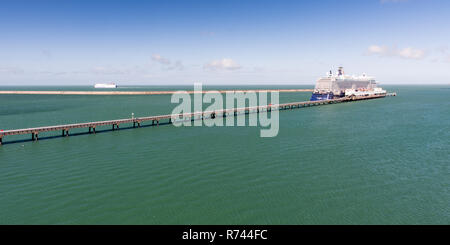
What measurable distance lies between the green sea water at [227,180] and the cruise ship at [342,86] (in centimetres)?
7081

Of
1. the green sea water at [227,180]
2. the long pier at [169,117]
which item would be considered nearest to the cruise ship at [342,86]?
the long pier at [169,117]

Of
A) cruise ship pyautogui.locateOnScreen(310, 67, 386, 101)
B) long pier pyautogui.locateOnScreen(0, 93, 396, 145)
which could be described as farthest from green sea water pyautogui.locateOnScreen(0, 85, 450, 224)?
cruise ship pyautogui.locateOnScreen(310, 67, 386, 101)

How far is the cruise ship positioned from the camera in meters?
108

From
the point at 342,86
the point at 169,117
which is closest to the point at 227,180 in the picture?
the point at 169,117

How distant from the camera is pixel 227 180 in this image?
2262cm

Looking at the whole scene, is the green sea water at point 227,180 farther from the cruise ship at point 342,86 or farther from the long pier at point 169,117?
the cruise ship at point 342,86

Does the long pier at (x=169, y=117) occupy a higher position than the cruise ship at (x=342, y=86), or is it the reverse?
the cruise ship at (x=342, y=86)

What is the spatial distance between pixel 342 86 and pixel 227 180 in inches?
4520

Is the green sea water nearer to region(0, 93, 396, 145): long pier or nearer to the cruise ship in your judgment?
region(0, 93, 396, 145): long pier

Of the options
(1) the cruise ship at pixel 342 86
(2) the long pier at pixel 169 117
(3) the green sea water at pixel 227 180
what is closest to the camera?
(3) the green sea water at pixel 227 180

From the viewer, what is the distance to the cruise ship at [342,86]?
108269 millimetres

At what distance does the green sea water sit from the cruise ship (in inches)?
2788

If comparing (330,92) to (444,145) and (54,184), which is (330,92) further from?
(54,184)
